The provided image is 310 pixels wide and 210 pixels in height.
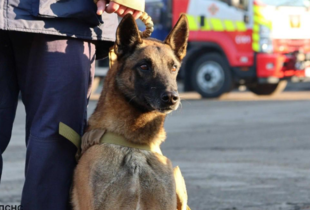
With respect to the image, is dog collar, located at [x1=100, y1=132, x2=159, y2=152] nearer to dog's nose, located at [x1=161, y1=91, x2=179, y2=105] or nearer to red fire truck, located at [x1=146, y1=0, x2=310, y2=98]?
dog's nose, located at [x1=161, y1=91, x2=179, y2=105]

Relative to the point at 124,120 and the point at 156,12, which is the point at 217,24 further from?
the point at 124,120

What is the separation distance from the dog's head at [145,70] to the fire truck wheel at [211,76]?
35.2ft

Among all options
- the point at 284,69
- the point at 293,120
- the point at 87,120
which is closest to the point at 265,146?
the point at 293,120

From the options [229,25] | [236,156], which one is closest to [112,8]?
[236,156]

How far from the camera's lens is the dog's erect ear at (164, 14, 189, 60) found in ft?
13.6

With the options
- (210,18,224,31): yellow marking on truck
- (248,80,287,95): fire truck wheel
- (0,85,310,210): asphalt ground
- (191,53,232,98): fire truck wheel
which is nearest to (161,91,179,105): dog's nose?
(0,85,310,210): asphalt ground

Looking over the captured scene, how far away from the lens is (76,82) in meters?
3.83

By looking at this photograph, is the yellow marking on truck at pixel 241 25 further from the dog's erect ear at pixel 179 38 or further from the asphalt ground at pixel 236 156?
the dog's erect ear at pixel 179 38

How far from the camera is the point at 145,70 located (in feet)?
13.1

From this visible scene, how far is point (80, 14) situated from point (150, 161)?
864mm

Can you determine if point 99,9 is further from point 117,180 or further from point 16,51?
point 117,180

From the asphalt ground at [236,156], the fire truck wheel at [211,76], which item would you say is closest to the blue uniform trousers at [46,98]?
the asphalt ground at [236,156]

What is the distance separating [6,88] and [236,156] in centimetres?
427

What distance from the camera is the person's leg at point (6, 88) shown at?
150 inches
